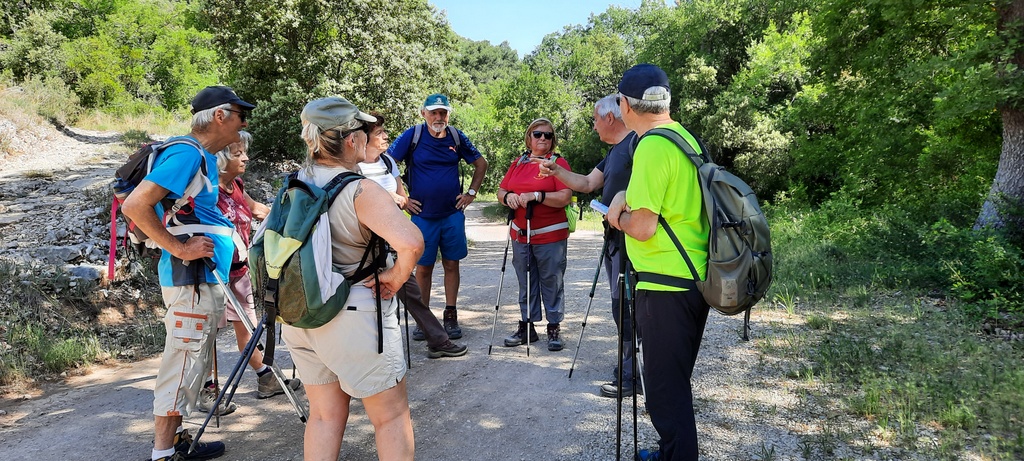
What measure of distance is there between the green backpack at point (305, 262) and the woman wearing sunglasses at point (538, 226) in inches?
107

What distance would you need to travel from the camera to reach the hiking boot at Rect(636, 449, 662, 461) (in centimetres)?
316

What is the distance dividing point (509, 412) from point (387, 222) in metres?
2.21

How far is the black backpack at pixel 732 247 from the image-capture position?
2443 millimetres

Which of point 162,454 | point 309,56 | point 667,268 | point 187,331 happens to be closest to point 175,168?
point 187,331

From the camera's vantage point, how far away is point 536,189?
5000 mm

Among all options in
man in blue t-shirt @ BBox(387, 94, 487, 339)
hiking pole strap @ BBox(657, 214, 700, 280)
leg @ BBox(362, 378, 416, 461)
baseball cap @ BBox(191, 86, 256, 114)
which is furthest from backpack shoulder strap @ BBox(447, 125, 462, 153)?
leg @ BBox(362, 378, 416, 461)

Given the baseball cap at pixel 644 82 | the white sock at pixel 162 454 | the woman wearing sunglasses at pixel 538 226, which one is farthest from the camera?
the woman wearing sunglasses at pixel 538 226

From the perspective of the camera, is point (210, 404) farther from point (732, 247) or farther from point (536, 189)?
point (732, 247)

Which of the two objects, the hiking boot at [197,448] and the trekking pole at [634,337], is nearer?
the trekking pole at [634,337]

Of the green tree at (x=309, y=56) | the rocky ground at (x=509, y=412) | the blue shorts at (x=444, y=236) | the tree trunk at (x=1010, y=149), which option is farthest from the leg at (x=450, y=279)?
the green tree at (x=309, y=56)

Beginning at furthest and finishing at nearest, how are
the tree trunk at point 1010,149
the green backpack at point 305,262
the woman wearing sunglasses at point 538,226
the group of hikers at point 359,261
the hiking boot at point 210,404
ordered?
1. the tree trunk at point 1010,149
2. the woman wearing sunglasses at point 538,226
3. the hiking boot at point 210,404
4. the group of hikers at point 359,261
5. the green backpack at point 305,262

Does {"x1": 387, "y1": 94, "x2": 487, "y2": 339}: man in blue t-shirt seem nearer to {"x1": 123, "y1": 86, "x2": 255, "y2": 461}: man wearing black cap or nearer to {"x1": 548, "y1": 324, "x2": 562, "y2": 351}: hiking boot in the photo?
{"x1": 548, "y1": 324, "x2": 562, "y2": 351}: hiking boot

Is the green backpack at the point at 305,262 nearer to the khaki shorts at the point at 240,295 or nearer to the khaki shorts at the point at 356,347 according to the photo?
the khaki shorts at the point at 356,347

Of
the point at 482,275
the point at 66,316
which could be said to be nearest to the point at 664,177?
the point at 66,316
